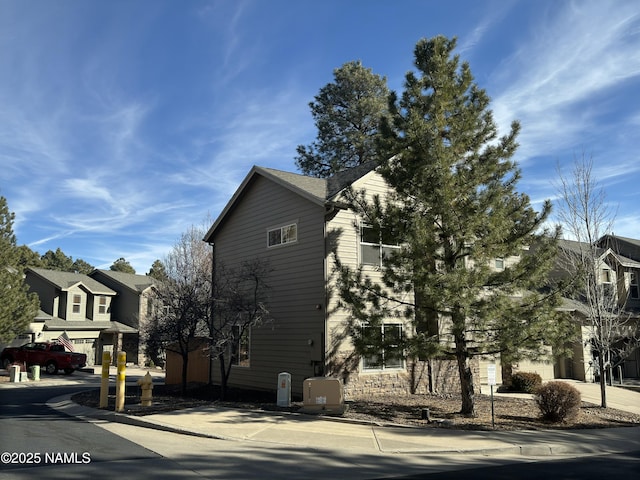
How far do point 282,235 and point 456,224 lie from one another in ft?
25.1

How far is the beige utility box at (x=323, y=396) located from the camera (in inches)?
530

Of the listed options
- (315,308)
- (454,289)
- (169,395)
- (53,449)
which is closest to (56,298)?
(169,395)

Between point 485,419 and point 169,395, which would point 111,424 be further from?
point 485,419

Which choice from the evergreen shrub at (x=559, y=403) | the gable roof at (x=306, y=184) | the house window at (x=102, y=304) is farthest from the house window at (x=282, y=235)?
the house window at (x=102, y=304)

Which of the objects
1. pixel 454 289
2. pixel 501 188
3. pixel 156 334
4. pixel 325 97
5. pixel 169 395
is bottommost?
pixel 169 395

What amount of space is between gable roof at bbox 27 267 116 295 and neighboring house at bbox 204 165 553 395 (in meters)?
23.5

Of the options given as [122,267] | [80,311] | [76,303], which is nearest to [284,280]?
[76,303]

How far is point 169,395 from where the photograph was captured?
18703mm

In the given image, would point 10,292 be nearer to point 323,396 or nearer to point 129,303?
point 129,303

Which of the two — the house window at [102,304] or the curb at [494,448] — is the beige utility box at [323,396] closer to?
the curb at [494,448]

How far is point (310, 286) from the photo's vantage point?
1712 centimetres

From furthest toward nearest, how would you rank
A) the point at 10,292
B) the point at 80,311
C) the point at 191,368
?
the point at 80,311
the point at 10,292
the point at 191,368

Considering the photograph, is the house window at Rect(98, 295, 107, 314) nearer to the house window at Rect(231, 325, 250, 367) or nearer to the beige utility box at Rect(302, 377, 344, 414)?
the house window at Rect(231, 325, 250, 367)

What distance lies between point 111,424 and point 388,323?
29.9 ft
